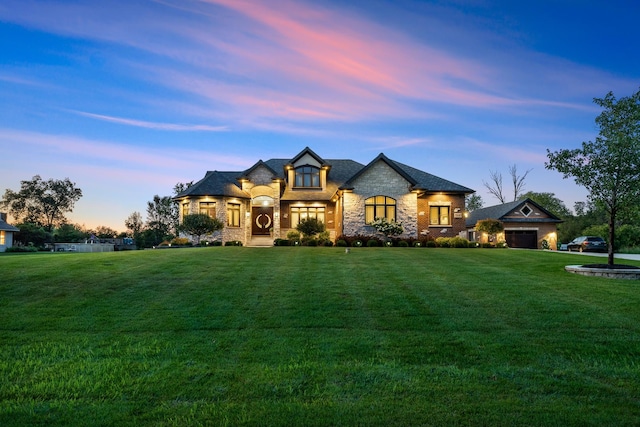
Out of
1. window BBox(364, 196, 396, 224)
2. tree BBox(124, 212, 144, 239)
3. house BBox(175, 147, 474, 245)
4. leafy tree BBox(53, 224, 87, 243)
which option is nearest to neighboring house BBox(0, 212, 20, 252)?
leafy tree BBox(53, 224, 87, 243)

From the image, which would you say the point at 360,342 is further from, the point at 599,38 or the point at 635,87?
the point at 599,38

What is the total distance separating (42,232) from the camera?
4562cm

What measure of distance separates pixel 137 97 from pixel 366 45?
1538 cm

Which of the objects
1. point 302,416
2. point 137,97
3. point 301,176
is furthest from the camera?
point 301,176

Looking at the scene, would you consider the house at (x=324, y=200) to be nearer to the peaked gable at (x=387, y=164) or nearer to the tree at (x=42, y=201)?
the peaked gable at (x=387, y=164)

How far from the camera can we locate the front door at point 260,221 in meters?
31.2

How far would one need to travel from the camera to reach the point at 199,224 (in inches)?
1005

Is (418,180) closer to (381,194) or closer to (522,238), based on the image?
(381,194)

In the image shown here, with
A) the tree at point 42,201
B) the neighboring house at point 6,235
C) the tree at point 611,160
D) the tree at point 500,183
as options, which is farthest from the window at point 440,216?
the tree at point 42,201

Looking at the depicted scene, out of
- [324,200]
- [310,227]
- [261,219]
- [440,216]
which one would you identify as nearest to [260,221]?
[261,219]

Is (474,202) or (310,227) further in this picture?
(474,202)

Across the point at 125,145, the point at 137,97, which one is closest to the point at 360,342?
the point at 137,97

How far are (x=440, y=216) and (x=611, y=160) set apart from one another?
16203 millimetres

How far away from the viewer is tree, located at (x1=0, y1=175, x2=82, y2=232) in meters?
58.2
